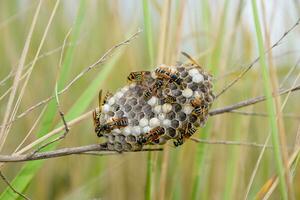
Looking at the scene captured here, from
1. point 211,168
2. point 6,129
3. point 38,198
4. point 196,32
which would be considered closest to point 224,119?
point 211,168

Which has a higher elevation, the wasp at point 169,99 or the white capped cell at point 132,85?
Result: the white capped cell at point 132,85

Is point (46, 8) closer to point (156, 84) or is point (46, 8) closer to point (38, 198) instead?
point (38, 198)

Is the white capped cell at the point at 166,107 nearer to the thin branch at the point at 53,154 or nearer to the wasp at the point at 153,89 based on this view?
the wasp at the point at 153,89

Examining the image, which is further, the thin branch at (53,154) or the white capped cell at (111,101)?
the white capped cell at (111,101)

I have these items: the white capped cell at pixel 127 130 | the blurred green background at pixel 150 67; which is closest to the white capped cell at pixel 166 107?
the white capped cell at pixel 127 130

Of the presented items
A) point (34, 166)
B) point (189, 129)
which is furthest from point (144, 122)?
point (34, 166)

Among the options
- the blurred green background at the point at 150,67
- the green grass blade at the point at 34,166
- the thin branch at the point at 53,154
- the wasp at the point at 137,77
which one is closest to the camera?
the thin branch at the point at 53,154

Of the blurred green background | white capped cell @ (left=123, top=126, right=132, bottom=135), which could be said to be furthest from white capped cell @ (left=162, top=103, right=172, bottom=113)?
the blurred green background

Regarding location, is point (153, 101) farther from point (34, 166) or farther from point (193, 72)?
point (34, 166)
